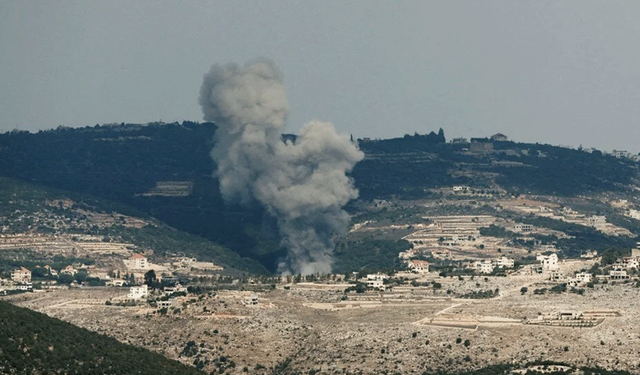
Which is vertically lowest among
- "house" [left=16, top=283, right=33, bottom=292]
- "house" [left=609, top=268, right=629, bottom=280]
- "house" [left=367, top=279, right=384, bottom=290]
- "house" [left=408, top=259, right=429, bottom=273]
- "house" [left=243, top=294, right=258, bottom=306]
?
"house" [left=243, top=294, right=258, bottom=306]

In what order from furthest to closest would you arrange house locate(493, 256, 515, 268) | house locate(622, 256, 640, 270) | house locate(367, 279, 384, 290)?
house locate(493, 256, 515, 268) < house locate(622, 256, 640, 270) < house locate(367, 279, 384, 290)

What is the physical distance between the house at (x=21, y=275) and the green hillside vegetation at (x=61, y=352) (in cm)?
5502

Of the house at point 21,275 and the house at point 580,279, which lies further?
the house at point 21,275

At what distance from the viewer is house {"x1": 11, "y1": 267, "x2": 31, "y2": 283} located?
173575 mm

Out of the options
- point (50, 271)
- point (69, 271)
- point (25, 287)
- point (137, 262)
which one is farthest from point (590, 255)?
point (25, 287)

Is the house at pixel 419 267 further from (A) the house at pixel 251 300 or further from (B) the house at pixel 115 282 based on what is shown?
(A) the house at pixel 251 300

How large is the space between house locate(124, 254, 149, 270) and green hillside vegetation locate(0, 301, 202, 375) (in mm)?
72354

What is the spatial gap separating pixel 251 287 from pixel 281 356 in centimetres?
2741

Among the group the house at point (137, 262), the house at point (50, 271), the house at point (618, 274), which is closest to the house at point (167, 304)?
the house at point (618, 274)

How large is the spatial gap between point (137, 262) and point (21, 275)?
60.9 feet

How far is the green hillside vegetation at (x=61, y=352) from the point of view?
10212 centimetres

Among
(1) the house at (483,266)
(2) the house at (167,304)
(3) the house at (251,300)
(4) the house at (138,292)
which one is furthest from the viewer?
(1) the house at (483,266)

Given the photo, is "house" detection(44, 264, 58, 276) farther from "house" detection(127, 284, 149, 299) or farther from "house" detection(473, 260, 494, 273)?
"house" detection(473, 260, 494, 273)

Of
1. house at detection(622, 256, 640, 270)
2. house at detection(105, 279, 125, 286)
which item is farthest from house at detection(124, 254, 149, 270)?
house at detection(622, 256, 640, 270)
